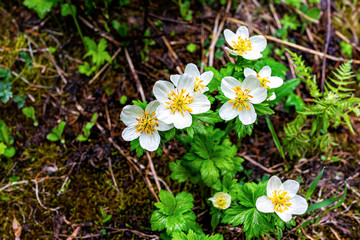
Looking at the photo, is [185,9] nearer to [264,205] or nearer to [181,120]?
[181,120]

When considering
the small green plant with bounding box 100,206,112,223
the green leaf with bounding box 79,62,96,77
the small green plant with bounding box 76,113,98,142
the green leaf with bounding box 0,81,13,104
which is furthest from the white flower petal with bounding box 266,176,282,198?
the green leaf with bounding box 0,81,13,104

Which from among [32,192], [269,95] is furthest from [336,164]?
[32,192]

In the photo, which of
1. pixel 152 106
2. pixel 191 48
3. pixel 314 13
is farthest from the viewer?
pixel 314 13

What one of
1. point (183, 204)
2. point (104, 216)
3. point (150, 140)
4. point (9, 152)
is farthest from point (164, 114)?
point (9, 152)

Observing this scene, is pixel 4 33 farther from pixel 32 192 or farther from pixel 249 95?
pixel 249 95

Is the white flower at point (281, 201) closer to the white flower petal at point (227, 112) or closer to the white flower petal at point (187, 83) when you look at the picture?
the white flower petal at point (227, 112)

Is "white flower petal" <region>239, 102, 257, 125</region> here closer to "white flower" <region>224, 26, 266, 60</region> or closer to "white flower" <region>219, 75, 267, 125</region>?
"white flower" <region>219, 75, 267, 125</region>
